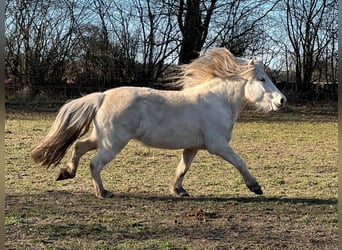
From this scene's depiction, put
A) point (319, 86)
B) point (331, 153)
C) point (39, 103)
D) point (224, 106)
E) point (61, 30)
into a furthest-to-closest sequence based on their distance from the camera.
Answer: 1. point (319, 86)
2. point (61, 30)
3. point (39, 103)
4. point (331, 153)
5. point (224, 106)

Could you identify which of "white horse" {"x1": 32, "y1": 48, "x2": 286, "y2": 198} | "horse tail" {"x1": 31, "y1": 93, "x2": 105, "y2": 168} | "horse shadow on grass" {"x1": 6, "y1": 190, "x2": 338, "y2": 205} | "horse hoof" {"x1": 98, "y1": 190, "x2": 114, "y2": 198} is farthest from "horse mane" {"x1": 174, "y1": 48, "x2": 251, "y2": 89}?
"horse hoof" {"x1": 98, "y1": 190, "x2": 114, "y2": 198}

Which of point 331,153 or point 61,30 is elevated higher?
point 61,30

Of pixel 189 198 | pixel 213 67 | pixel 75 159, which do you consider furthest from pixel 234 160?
pixel 75 159

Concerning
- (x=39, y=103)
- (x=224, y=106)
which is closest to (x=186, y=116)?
(x=224, y=106)

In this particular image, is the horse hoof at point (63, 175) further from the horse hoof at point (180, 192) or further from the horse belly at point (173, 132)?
the horse hoof at point (180, 192)

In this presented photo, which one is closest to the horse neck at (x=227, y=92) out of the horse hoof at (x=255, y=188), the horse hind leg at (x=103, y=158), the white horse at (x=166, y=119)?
the white horse at (x=166, y=119)

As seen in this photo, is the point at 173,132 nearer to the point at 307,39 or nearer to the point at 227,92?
the point at 227,92

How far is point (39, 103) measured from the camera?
54.0 ft

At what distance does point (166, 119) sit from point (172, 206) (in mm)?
860

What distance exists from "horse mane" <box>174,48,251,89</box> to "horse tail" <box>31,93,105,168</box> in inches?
42.1

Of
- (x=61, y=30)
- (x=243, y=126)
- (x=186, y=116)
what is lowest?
(x=243, y=126)

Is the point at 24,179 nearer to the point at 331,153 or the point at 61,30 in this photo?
the point at 331,153

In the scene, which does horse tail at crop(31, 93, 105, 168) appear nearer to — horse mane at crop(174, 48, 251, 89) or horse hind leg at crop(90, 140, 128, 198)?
horse hind leg at crop(90, 140, 128, 198)

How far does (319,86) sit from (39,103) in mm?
9930
